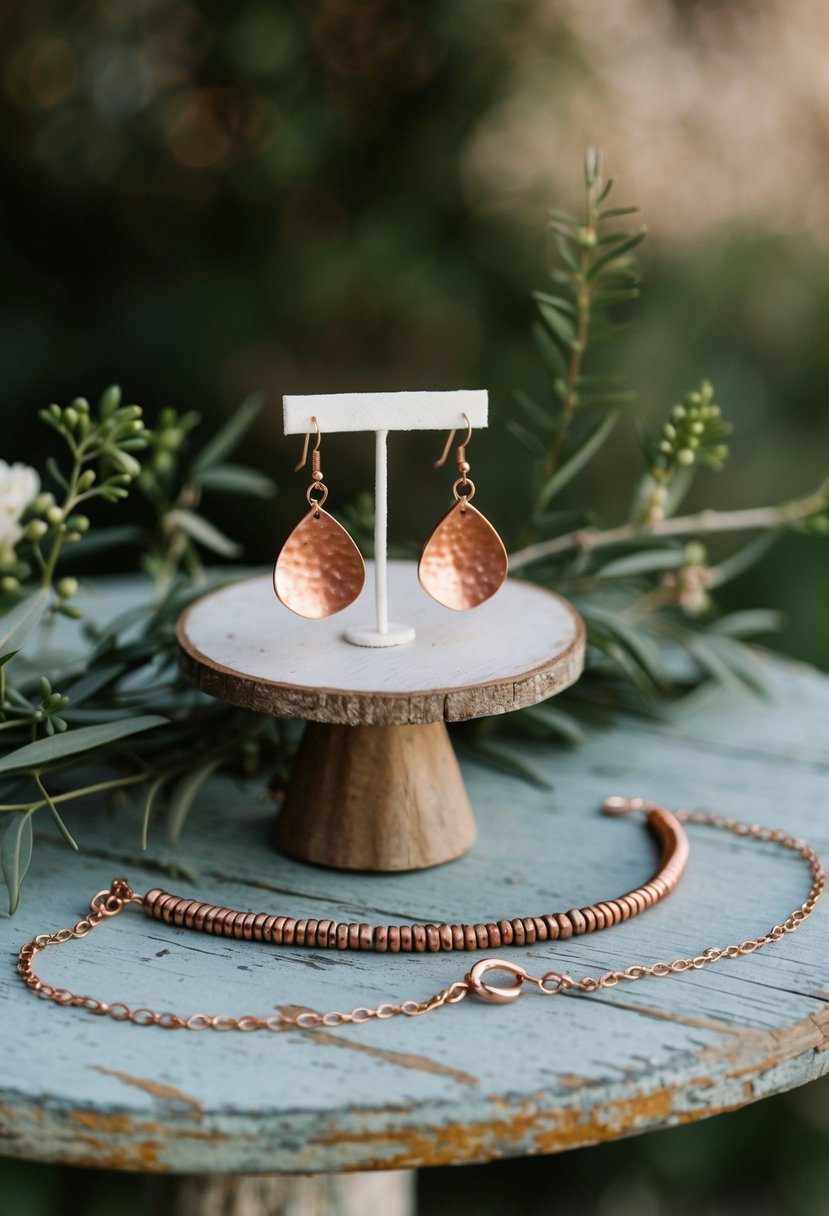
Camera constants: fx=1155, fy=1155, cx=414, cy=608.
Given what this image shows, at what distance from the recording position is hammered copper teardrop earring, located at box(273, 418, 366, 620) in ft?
3.21

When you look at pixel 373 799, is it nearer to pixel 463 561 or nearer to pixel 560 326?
pixel 463 561

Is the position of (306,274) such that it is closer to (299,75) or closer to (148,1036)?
(299,75)

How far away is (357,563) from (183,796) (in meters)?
0.28

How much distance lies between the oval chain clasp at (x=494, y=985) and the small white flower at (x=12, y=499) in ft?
2.01

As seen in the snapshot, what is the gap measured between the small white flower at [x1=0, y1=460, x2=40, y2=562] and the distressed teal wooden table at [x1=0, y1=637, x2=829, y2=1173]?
28cm

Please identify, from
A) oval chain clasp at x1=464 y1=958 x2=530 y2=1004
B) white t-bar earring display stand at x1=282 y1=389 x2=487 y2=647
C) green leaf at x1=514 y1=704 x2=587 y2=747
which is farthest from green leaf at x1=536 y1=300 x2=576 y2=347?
oval chain clasp at x1=464 y1=958 x2=530 y2=1004

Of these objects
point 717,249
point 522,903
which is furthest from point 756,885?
point 717,249

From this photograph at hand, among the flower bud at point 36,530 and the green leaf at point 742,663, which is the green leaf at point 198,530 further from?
the green leaf at point 742,663

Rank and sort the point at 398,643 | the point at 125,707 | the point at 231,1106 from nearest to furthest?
the point at 231,1106 → the point at 398,643 → the point at 125,707

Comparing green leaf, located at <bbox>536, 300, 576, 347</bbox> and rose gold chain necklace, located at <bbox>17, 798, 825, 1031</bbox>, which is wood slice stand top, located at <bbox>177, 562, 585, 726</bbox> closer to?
rose gold chain necklace, located at <bbox>17, 798, 825, 1031</bbox>

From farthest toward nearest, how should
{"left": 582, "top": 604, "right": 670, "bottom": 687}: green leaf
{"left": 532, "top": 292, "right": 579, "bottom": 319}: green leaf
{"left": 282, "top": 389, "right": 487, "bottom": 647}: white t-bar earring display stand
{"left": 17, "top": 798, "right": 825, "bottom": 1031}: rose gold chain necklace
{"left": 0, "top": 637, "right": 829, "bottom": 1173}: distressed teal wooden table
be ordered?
{"left": 582, "top": 604, "right": 670, "bottom": 687}: green leaf → {"left": 532, "top": 292, "right": 579, "bottom": 319}: green leaf → {"left": 282, "top": 389, "right": 487, "bottom": 647}: white t-bar earring display stand → {"left": 17, "top": 798, "right": 825, "bottom": 1031}: rose gold chain necklace → {"left": 0, "top": 637, "right": 829, "bottom": 1173}: distressed teal wooden table

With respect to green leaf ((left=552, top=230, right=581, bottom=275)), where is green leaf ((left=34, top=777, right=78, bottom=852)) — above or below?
below

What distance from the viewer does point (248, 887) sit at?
101cm

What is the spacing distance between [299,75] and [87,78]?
1.68 ft
